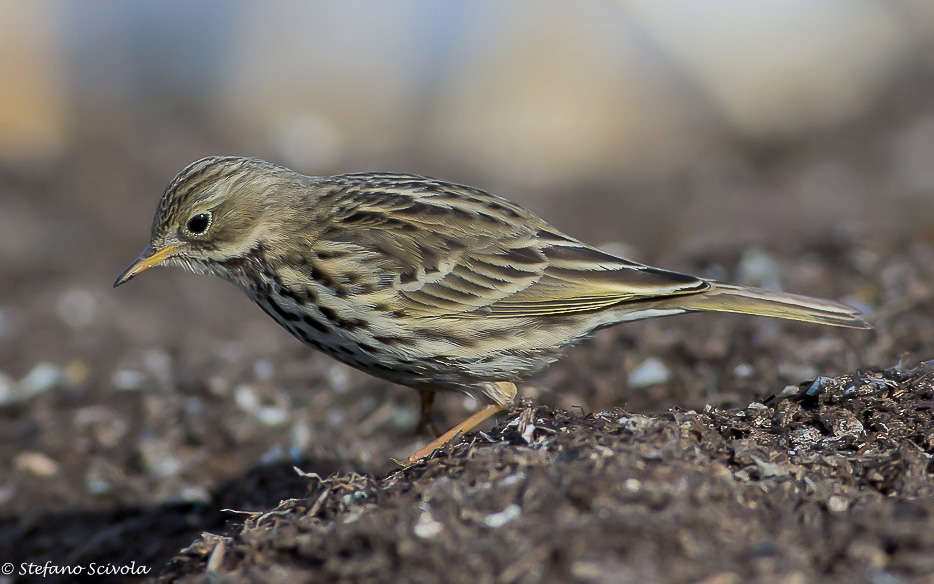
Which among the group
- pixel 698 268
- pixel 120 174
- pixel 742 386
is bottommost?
pixel 120 174

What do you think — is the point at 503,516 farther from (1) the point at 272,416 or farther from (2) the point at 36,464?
(2) the point at 36,464

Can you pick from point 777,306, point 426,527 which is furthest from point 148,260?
point 777,306

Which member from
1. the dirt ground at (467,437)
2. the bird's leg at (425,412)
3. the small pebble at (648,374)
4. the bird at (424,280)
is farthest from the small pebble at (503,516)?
the small pebble at (648,374)

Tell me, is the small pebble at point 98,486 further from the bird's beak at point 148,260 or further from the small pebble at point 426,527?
the small pebble at point 426,527

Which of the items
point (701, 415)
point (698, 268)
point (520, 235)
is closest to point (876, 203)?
point (698, 268)

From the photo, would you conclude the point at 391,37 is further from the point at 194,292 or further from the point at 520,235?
the point at 520,235

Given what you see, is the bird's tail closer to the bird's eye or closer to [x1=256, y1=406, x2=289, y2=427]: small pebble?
the bird's eye
